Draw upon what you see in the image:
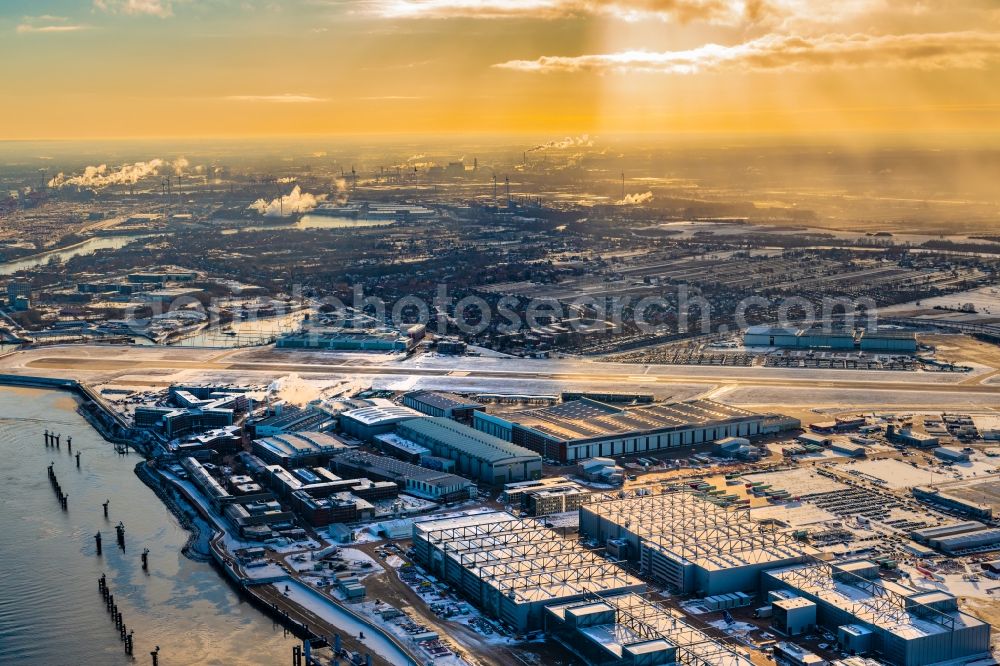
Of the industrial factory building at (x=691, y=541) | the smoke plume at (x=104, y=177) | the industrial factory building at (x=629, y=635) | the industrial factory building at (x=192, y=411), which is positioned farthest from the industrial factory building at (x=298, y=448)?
the smoke plume at (x=104, y=177)

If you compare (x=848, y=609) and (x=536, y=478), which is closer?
(x=848, y=609)

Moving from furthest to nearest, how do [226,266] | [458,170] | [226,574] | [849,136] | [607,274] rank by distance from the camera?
[849,136]
[458,170]
[226,266]
[607,274]
[226,574]

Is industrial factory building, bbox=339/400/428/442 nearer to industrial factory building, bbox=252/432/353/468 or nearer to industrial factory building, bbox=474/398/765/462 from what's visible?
industrial factory building, bbox=252/432/353/468

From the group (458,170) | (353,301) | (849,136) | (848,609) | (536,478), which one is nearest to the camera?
(848,609)

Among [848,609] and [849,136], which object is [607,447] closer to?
[848,609]

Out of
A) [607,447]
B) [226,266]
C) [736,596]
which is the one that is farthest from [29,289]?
[736,596]

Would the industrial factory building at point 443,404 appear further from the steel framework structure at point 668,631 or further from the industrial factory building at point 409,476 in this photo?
the steel framework structure at point 668,631

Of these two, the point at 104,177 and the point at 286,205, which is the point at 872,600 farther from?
the point at 104,177
